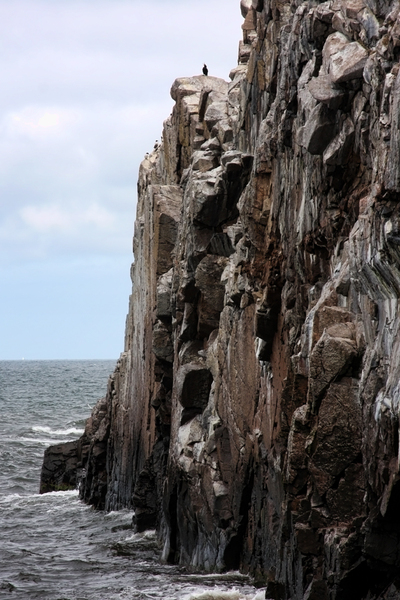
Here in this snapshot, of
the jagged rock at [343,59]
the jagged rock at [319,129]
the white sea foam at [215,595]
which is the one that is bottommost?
the white sea foam at [215,595]

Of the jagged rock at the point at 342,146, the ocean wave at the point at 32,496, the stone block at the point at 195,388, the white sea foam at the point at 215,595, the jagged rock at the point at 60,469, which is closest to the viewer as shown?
the jagged rock at the point at 342,146

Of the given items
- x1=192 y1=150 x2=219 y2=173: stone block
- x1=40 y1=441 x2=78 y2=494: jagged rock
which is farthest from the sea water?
x1=192 y1=150 x2=219 y2=173: stone block

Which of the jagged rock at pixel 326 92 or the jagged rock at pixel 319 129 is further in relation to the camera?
the jagged rock at pixel 319 129

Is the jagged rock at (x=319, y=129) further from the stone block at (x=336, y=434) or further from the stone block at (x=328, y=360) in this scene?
the stone block at (x=336, y=434)

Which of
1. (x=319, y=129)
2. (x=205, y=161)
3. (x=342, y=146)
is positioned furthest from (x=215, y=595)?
(x=205, y=161)

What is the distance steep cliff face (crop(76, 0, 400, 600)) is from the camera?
1438 cm

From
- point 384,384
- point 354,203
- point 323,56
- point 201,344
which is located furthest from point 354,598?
point 201,344

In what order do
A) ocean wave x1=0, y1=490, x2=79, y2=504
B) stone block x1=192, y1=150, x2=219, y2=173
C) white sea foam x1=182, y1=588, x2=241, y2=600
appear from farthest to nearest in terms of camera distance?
1. ocean wave x1=0, y1=490, x2=79, y2=504
2. stone block x1=192, y1=150, x2=219, y2=173
3. white sea foam x1=182, y1=588, x2=241, y2=600

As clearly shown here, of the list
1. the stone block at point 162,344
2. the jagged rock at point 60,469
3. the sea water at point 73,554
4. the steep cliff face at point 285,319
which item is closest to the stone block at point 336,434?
the steep cliff face at point 285,319

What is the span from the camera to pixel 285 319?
20.5m

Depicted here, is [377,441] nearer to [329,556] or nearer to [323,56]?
[329,556]

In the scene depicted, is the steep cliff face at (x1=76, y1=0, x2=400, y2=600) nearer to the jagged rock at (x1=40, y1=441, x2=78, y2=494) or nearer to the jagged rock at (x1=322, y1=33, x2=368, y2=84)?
the jagged rock at (x1=322, y1=33, x2=368, y2=84)

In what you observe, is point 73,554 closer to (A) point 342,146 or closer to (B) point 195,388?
(B) point 195,388

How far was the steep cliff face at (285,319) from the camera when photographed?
14.4 meters
